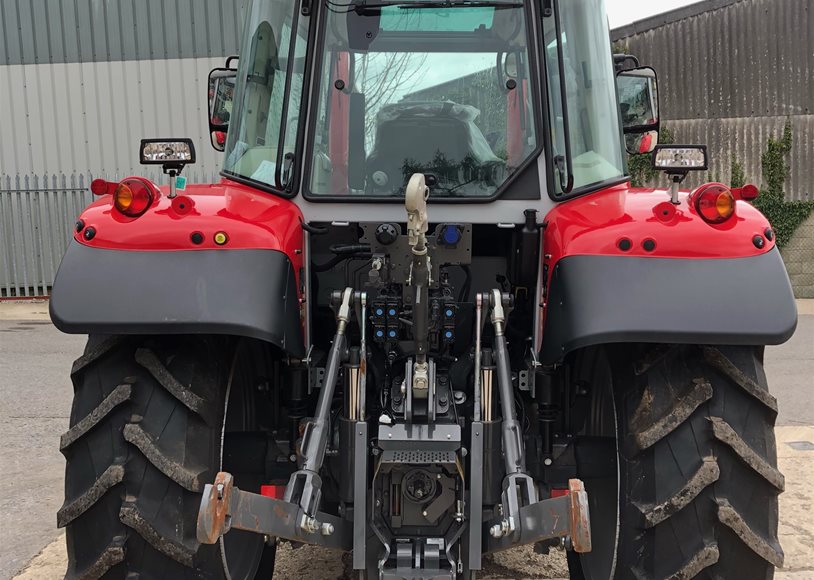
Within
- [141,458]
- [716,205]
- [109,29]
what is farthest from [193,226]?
[109,29]

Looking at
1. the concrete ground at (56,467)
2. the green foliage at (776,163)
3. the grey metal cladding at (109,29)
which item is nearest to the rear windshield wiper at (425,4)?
the concrete ground at (56,467)

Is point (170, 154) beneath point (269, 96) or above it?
beneath

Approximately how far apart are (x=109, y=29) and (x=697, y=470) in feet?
45.6

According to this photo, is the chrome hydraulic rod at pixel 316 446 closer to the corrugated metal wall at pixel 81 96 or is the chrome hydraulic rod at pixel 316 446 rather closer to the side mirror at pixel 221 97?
the side mirror at pixel 221 97

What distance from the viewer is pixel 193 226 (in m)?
2.64

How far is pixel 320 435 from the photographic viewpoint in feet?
8.31

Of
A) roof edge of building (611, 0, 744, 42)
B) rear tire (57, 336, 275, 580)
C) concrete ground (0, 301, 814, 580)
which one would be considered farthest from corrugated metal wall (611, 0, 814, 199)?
rear tire (57, 336, 275, 580)

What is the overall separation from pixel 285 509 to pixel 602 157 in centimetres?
180

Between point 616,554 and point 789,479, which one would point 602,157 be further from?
point 789,479

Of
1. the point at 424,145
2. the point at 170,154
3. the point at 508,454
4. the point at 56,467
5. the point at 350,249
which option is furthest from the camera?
the point at 56,467

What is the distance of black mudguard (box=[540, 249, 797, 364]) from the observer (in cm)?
239

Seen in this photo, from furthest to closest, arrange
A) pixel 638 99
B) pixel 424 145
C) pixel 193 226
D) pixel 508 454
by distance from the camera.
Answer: pixel 638 99
pixel 424 145
pixel 193 226
pixel 508 454

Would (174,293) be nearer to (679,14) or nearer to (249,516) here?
(249,516)

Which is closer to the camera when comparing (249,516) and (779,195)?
(249,516)
